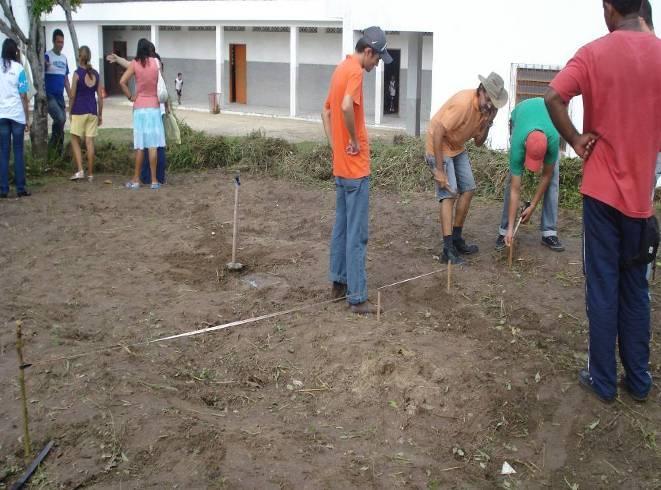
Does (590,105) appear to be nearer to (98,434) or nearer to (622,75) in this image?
(622,75)

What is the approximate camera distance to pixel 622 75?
13.2ft

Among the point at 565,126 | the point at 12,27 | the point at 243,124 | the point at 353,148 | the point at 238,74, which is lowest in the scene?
the point at 243,124

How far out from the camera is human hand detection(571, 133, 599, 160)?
4184mm

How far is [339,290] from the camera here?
19.7ft

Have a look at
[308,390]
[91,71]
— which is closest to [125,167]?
[91,71]

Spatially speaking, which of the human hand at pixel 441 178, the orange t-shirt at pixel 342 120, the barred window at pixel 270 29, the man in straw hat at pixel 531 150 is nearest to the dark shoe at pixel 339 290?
the orange t-shirt at pixel 342 120

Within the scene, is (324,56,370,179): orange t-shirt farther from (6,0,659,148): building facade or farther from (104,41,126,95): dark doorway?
(104,41,126,95): dark doorway

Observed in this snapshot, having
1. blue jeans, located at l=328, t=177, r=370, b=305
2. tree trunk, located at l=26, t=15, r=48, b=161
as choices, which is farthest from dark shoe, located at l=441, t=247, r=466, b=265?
tree trunk, located at l=26, t=15, r=48, b=161

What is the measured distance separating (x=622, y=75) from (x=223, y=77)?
2207cm

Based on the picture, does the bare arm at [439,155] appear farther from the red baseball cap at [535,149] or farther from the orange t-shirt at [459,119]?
the red baseball cap at [535,149]

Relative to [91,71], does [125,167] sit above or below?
below

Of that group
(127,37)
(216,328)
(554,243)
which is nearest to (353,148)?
(216,328)

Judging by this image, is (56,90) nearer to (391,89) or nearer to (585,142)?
(585,142)

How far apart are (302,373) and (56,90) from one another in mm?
8128
